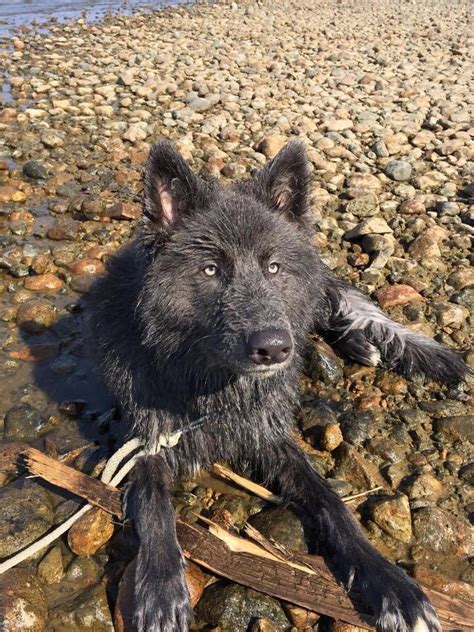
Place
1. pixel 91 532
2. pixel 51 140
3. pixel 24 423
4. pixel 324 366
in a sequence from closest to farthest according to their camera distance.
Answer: pixel 91 532
pixel 24 423
pixel 324 366
pixel 51 140

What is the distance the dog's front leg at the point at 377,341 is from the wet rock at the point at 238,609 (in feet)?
7.19

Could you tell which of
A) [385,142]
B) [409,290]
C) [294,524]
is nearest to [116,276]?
[294,524]

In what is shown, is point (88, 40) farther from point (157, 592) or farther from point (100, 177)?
point (157, 592)

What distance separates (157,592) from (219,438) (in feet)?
3.44

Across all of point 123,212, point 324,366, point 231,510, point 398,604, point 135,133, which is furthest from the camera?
point 135,133

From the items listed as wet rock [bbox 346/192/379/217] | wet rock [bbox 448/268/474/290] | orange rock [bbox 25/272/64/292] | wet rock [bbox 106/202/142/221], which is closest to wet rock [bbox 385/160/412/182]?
wet rock [bbox 346/192/379/217]

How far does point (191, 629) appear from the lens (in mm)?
2650

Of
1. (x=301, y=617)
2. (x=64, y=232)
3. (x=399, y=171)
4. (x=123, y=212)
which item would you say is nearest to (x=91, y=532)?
(x=301, y=617)

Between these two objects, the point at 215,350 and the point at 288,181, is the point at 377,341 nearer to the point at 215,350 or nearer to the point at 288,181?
the point at 288,181

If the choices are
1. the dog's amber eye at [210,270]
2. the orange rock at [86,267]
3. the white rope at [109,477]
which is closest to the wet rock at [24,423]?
the white rope at [109,477]

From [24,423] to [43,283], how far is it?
6.07ft

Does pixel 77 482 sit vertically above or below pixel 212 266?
below

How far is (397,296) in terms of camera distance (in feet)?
16.6

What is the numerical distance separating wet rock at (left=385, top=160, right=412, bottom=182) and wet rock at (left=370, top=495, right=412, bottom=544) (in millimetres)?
5130
